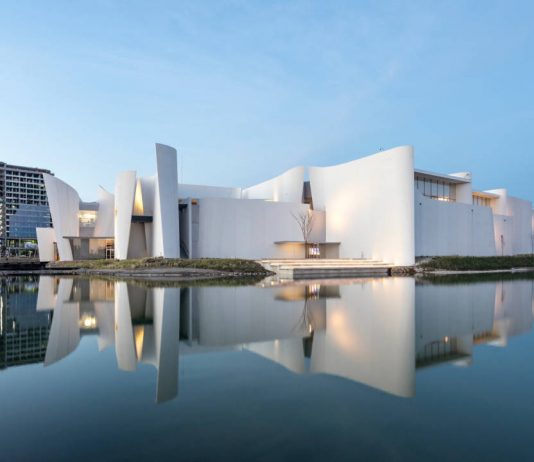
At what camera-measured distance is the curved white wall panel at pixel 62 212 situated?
35.7 metres

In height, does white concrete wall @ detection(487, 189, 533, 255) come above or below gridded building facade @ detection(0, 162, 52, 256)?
below

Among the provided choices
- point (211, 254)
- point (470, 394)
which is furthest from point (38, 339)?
point (211, 254)

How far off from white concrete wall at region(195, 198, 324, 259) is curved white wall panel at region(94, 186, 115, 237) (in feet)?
36.8

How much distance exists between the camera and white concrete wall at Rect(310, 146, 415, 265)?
29.5 metres

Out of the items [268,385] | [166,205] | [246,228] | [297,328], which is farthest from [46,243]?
[268,385]

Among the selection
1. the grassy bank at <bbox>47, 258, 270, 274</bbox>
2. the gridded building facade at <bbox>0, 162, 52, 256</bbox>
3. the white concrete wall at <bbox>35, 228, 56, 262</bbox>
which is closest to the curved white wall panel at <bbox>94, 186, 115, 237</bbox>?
the white concrete wall at <bbox>35, 228, 56, 262</bbox>

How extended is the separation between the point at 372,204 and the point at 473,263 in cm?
925

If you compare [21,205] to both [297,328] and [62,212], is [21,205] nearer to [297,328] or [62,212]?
[62,212]

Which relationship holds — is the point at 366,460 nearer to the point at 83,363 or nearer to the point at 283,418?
the point at 283,418

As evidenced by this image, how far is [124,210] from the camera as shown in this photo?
108 ft

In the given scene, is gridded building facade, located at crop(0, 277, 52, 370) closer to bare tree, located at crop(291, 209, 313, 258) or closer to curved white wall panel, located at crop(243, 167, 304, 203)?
bare tree, located at crop(291, 209, 313, 258)

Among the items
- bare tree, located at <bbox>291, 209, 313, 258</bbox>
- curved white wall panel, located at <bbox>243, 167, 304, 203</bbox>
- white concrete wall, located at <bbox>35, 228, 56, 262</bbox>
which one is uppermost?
curved white wall panel, located at <bbox>243, 167, 304, 203</bbox>

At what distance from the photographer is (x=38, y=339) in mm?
8000

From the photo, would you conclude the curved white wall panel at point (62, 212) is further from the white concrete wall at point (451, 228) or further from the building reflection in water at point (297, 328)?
the white concrete wall at point (451, 228)
